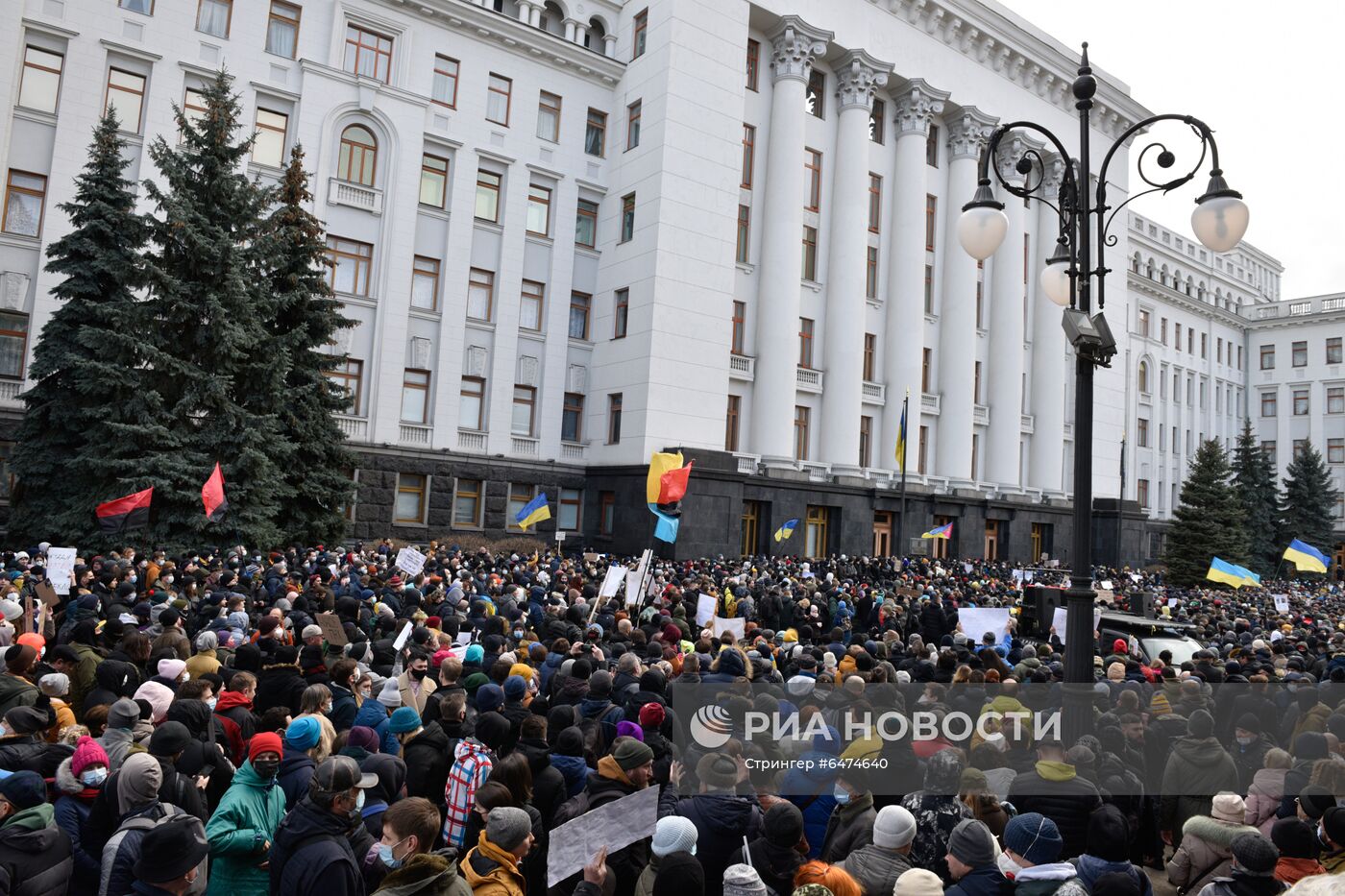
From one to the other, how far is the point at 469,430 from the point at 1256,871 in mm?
28530

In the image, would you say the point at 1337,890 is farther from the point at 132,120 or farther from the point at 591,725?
the point at 132,120

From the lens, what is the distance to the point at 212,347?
66.7ft

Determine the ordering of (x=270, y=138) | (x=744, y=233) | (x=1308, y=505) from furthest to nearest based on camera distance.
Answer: (x=1308, y=505) < (x=744, y=233) < (x=270, y=138)

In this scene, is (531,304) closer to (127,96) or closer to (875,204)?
(127,96)

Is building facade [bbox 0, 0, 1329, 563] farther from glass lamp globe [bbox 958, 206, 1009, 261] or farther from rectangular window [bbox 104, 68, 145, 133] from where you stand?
glass lamp globe [bbox 958, 206, 1009, 261]

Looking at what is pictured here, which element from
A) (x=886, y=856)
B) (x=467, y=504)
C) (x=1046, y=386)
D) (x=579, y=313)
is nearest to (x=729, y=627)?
(x=886, y=856)

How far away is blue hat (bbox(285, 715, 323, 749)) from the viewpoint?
501 centimetres

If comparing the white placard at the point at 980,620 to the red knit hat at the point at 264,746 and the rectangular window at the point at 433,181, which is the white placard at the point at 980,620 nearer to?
the red knit hat at the point at 264,746

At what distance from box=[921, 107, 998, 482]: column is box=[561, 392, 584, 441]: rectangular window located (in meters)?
17.6

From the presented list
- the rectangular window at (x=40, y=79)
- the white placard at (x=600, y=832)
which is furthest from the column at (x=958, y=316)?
the white placard at (x=600, y=832)

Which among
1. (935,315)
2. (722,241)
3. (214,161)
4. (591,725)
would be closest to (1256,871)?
(591,725)

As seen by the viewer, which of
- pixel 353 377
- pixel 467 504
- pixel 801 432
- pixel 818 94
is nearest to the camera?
pixel 353 377

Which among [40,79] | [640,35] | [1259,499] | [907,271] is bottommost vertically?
[1259,499]

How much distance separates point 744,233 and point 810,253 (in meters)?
3.77
